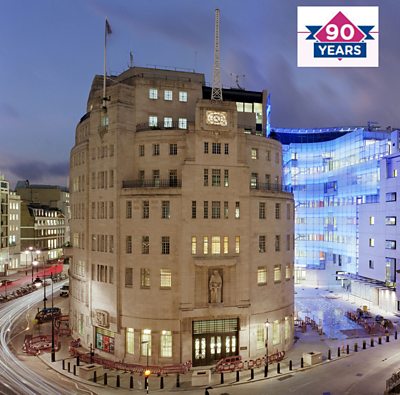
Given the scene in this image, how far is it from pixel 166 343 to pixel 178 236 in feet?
36.6

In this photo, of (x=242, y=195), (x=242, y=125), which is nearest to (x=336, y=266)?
(x=242, y=125)

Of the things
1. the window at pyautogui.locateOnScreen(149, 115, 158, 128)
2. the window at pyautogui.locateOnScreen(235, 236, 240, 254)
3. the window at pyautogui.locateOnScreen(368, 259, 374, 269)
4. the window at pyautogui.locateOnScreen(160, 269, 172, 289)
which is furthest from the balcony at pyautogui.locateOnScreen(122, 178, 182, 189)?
the window at pyautogui.locateOnScreen(368, 259, 374, 269)

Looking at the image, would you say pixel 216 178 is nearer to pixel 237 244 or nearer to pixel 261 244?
pixel 237 244

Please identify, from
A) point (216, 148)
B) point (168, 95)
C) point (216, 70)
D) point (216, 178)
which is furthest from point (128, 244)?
point (216, 70)

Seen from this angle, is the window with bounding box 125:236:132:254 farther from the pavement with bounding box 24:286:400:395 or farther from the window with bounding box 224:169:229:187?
the pavement with bounding box 24:286:400:395

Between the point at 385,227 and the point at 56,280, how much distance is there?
76.3m

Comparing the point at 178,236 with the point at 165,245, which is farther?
the point at 165,245

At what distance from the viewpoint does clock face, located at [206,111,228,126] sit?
44.4 meters

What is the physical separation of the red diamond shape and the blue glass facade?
39.1m

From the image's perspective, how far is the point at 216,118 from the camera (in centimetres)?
→ 4456

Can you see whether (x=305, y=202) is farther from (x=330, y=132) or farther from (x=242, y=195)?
(x=242, y=195)

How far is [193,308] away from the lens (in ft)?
139

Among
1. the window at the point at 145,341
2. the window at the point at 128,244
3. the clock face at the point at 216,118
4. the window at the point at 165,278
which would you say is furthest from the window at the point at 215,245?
the clock face at the point at 216,118

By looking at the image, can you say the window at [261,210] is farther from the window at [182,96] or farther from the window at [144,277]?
the window at [182,96]
